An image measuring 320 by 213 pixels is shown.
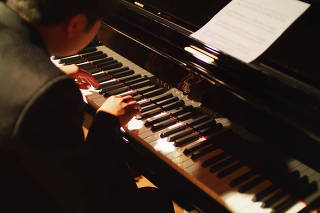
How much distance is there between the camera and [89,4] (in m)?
0.97

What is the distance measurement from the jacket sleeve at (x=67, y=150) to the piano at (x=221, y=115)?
1.00 feet

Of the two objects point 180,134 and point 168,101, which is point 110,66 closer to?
point 168,101

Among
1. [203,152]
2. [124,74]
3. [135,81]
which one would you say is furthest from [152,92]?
[203,152]

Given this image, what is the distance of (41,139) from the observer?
0.88 m

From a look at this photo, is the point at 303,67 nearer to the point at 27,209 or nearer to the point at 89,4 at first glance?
the point at 89,4

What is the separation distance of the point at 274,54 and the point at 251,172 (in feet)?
1.80

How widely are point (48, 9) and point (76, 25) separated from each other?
0.11 m

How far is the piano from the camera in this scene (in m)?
1.20

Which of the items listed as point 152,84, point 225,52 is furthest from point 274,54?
point 152,84

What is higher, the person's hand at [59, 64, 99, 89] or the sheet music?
the sheet music

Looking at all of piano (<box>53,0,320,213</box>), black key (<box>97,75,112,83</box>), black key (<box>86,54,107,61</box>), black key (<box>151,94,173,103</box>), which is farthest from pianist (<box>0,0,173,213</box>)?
black key (<box>86,54,107,61</box>)

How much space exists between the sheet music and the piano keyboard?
0.32 m

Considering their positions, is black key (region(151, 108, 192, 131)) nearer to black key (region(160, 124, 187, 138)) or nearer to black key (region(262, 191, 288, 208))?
black key (region(160, 124, 187, 138))

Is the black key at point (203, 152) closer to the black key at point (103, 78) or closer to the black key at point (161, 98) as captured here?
the black key at point (161, 98)
